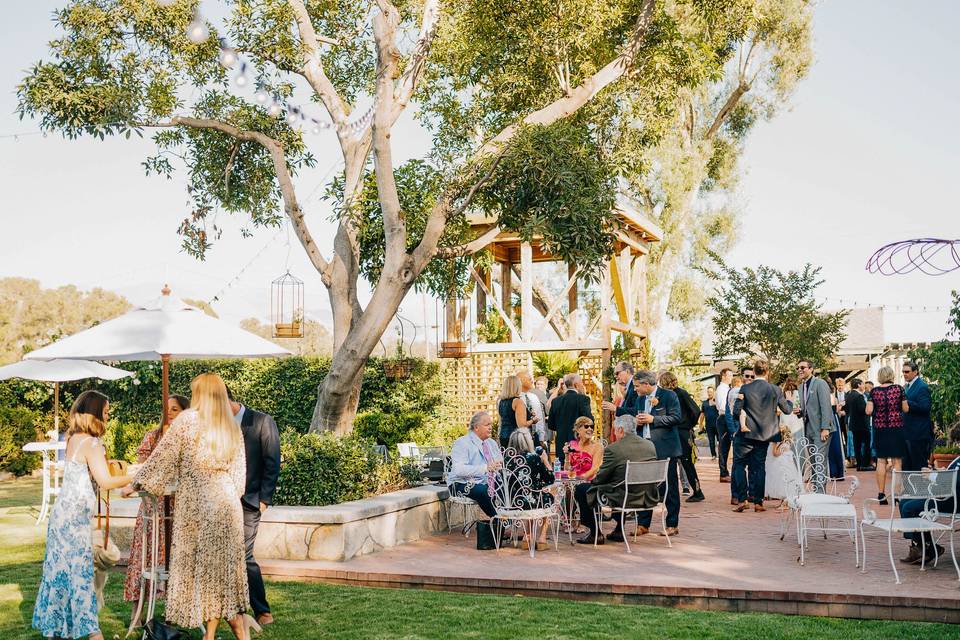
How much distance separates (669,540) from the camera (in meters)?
8.48

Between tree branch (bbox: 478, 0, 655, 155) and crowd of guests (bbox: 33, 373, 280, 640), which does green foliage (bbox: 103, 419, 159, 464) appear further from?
crowd of guests (bbox: 33, 373, 280, 640)

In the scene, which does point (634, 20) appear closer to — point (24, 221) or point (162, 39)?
point (162, 39)

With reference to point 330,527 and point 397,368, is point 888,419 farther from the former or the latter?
point 397,368

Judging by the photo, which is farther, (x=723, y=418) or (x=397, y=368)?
(x=397, y=368)

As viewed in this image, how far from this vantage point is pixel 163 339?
6.34 m

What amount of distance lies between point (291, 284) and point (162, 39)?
164 inches

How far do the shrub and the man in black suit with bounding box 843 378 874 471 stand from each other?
15951 millimetres

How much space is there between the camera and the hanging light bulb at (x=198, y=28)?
11.1 meters

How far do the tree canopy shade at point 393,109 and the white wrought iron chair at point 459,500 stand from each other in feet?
6.94

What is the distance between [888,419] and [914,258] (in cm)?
231

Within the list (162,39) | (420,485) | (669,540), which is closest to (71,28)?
(162,39)

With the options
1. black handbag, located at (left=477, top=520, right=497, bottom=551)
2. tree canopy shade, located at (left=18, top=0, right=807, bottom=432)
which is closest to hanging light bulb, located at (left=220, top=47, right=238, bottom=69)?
tree canopy shade, located at (left=18, top=0, right=807, bottom=432)

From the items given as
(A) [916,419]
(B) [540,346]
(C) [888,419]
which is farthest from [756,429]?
(B) [540,346]

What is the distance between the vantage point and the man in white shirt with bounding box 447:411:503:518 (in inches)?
356
